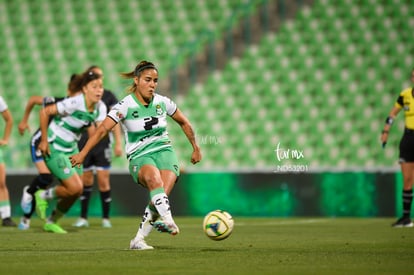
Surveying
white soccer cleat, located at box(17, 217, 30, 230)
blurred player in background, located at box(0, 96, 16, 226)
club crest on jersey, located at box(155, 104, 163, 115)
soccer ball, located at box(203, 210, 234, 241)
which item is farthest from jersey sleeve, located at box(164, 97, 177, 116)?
white soccer cleat, located at box(17, 217, 30, 230)

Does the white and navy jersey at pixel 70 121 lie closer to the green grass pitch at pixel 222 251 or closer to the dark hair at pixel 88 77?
the dark hair at pixel 88 77

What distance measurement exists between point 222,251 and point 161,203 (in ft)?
2.52

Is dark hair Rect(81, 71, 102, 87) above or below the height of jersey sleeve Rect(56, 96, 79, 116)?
above

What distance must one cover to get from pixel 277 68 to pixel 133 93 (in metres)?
10.5

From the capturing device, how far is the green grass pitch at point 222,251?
7.12 m

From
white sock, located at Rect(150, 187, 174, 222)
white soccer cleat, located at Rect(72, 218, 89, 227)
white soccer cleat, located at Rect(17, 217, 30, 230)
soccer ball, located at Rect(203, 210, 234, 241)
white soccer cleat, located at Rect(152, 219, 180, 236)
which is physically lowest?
white soccer cleat, located at Rect(72, 218, 89, 227)

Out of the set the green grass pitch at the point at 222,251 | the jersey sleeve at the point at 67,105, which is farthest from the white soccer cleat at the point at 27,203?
the jersey sleeve at the point at 67,105

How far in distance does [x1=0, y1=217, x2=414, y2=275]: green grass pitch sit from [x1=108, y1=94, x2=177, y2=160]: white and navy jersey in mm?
1018

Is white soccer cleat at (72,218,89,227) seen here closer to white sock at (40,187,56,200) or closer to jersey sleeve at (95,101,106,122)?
white sock at (40,187,56,200)

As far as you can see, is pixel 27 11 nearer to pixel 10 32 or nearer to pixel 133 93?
pixel 10 32

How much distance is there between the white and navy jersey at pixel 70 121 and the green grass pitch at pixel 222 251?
1.20m

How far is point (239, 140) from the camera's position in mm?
18406

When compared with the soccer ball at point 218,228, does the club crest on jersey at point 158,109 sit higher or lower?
higher

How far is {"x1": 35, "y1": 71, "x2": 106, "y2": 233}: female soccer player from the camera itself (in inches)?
464
